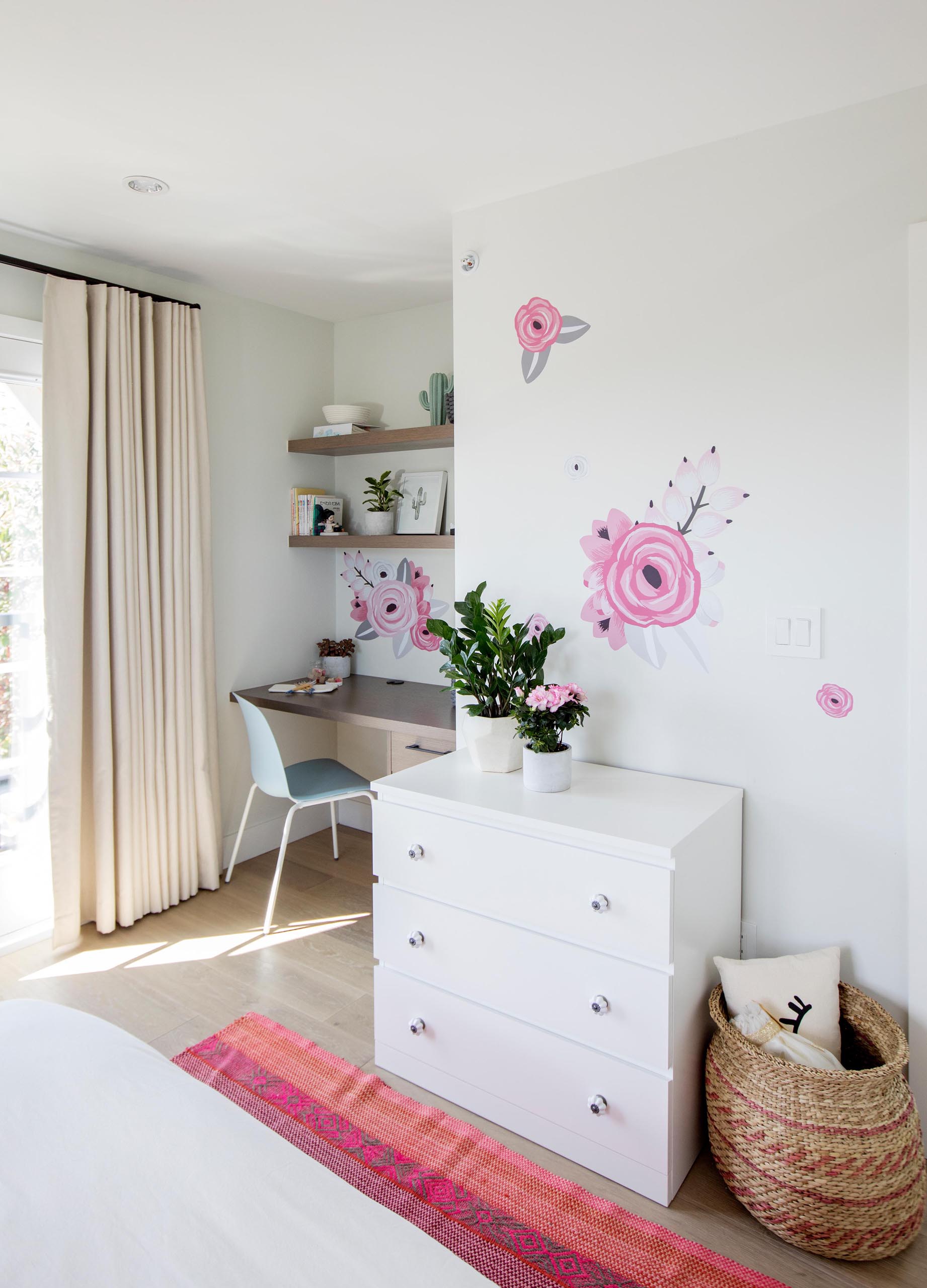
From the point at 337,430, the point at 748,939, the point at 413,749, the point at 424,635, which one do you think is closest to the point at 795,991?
the point at 748,939

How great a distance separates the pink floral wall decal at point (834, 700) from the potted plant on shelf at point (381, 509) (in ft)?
6.71

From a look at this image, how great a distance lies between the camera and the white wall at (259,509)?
11.2 ft

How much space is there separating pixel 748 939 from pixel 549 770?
0.71 meters

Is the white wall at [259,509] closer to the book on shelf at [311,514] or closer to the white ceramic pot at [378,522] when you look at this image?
the book on shelf at [311,514]

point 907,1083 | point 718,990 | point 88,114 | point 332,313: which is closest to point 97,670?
point 88,114

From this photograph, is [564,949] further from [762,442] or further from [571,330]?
[571,330]

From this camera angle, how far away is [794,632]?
2.01 meters

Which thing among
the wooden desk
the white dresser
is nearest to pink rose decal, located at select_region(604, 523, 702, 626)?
the white dresser

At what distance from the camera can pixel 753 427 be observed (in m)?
2.04

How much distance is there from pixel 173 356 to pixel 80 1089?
2.60m

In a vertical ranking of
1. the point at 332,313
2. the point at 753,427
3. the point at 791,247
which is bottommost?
the point at 753,427

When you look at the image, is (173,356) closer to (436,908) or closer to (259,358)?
(259,358)

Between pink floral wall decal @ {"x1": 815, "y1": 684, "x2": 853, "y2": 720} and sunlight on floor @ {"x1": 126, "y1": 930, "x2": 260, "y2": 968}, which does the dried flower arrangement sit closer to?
sunlight on floor @ {"x1": 126, "y1": 930, "x2": 260, "y2": 968}

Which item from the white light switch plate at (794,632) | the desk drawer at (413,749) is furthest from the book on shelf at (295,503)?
the white light switch plate at (794,632)
